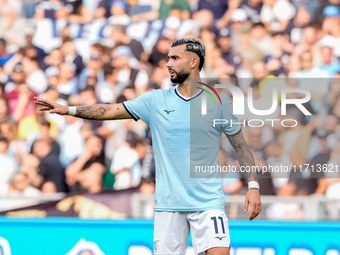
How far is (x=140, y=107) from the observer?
3.22 m

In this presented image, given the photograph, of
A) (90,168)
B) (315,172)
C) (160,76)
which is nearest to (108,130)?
(90,168)

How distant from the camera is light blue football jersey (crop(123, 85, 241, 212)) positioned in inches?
120

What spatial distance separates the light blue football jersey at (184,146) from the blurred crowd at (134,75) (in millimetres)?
2056

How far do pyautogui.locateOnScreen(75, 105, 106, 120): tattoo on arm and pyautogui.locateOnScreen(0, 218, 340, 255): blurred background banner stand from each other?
1478 millimetres

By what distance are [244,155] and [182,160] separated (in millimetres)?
455

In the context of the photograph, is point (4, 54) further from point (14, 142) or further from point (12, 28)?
point (14, 142)

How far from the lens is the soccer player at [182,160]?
9.87ft

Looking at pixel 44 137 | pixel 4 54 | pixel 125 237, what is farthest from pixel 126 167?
pixel 4 54

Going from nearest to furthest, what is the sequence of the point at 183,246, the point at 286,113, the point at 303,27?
the point at 183,246
the point at 286,113
the point at 303,27

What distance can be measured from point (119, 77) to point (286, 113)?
2487 millimetres

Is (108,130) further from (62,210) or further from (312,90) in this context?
(312,90)

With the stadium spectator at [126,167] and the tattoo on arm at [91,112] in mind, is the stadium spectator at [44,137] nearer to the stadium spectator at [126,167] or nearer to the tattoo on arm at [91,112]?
the stadium spectator at [126,167]

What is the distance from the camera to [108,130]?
20.2 ft

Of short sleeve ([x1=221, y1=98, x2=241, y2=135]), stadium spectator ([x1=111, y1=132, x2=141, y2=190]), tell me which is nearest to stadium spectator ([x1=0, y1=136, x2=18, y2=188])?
stadium spectator ([x1=111, y1=132, x2=141, y2=190])
